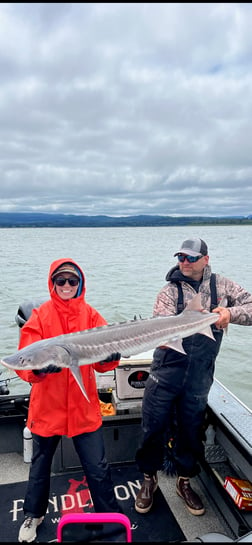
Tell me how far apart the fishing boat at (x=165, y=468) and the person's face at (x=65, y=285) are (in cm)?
147

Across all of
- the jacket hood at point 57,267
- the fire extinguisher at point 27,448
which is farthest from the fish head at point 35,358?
the fire extinguisher at point 27,448

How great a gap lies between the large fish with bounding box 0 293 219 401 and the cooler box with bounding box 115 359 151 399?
1.23 metres

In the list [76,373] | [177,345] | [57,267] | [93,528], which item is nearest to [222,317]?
[177,345]

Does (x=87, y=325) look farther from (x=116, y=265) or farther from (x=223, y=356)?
(x=116, y=265)


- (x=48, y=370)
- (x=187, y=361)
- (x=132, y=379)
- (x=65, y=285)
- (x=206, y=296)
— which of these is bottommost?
(x=132, y=379)

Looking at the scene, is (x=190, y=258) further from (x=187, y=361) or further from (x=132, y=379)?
(x=132, y=379)

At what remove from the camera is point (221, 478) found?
12.5 feet

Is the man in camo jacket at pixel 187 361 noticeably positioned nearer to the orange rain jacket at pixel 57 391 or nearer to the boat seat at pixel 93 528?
the orange rain jacket at pixel 57 391

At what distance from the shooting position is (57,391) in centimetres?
306

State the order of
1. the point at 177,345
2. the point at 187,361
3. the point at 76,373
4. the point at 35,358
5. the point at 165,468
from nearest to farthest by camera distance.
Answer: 1. the point at 35,358
2. the point at 76,373
3. the point at 177,345
4. the point at 187,361
5. the point at 165,468

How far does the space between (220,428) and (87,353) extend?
1.78 m

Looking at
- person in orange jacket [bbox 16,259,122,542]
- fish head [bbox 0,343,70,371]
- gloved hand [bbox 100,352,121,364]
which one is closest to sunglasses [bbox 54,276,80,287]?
person in orange jacket [bbox 16,259,122,542]

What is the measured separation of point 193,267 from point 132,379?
5.13 ft

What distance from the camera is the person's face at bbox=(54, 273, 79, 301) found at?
3096mm
